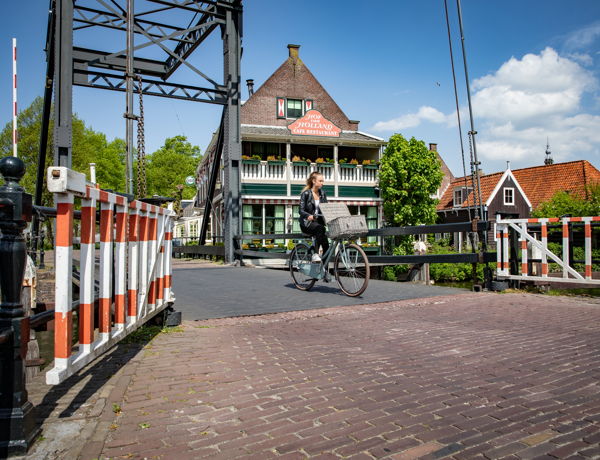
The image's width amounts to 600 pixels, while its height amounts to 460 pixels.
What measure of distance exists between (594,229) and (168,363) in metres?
6.55

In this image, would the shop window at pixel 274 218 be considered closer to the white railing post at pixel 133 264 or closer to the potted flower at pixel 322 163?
the potted flower at pixel 322 163

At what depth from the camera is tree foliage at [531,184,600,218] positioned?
27359mm

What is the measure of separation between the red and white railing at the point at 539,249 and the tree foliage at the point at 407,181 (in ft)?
64.9

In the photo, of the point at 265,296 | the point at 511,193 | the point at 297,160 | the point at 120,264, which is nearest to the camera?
the point at 120,264

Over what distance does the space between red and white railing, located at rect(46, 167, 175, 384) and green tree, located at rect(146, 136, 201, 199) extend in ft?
151

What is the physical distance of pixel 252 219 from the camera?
23.0 metres

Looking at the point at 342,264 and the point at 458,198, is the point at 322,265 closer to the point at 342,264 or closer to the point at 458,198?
the point at 342,264

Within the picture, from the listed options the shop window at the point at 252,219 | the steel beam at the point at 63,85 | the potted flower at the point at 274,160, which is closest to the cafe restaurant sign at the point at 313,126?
the potted flower at the point at 274,160

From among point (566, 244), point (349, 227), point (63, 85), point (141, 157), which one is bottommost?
point (566, 244)

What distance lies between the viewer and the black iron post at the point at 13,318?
6.31 ft

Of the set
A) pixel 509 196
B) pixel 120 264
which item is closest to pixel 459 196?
pixel 509 196

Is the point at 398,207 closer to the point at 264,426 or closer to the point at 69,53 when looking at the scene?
the point at 69,53

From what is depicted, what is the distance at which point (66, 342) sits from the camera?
2.18 metres

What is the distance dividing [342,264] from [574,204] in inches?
1072
